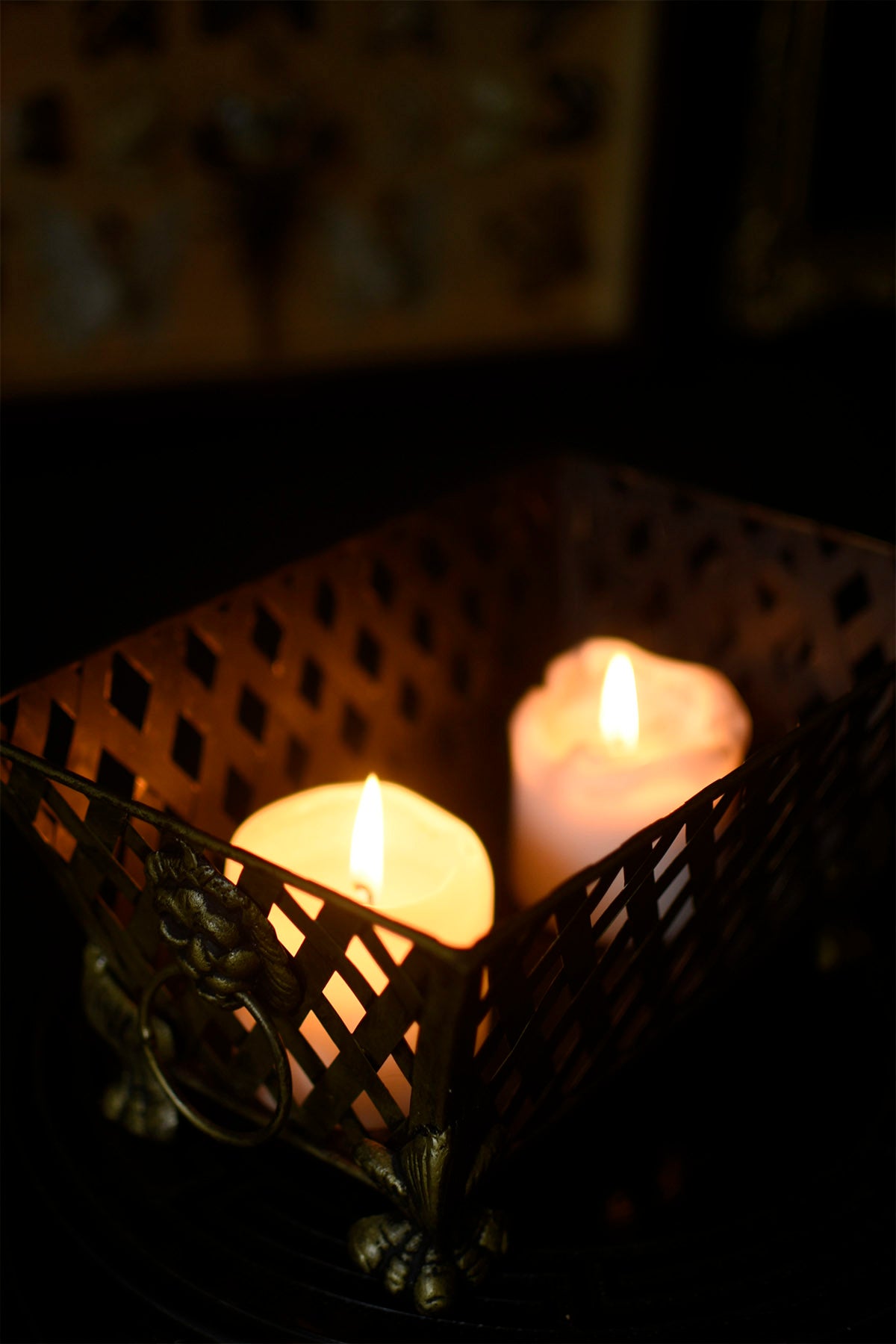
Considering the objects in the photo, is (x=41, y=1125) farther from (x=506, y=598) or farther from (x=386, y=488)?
(x=386, y=488)

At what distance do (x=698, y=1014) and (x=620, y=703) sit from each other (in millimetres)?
148

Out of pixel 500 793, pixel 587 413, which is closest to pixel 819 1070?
pixel 500 793

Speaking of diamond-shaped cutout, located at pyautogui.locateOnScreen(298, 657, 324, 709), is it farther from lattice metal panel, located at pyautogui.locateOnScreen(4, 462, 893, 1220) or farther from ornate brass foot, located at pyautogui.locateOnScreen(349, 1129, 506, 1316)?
ornate brass foot, located at pyautogui.locateOnScreen(349, 1129, 506, 1316)

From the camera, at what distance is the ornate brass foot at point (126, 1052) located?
1.40ft

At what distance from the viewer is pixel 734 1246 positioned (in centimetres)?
40

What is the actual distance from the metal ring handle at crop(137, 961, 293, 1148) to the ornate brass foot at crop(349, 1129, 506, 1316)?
31mm

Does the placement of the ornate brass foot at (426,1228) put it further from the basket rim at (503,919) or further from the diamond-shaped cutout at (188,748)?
the diamond-shaped cutout at (188,748)

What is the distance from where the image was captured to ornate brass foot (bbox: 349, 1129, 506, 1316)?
34 centimetres

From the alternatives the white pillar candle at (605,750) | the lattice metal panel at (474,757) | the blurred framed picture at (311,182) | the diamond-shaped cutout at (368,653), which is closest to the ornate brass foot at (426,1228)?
the lattice metal panel at (474,757)

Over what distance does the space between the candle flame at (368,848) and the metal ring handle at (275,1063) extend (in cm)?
9

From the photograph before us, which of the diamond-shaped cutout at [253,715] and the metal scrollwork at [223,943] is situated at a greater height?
the metal scrollwork at [223,943]

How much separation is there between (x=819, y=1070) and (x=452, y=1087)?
220 mm

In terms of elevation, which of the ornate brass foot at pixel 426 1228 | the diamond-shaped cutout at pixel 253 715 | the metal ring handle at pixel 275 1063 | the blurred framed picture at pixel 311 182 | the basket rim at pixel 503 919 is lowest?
the ornate brass foot at pixel 426 1228

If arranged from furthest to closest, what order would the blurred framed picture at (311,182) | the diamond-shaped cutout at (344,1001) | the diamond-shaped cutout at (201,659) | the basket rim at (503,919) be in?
1. the blurred framed picture at (311,182)
2. the diamond-shaped cutout at (201,659)
3. the diamond-shaped cutout at (344,1001)
4. the basket rim at (503,919)
